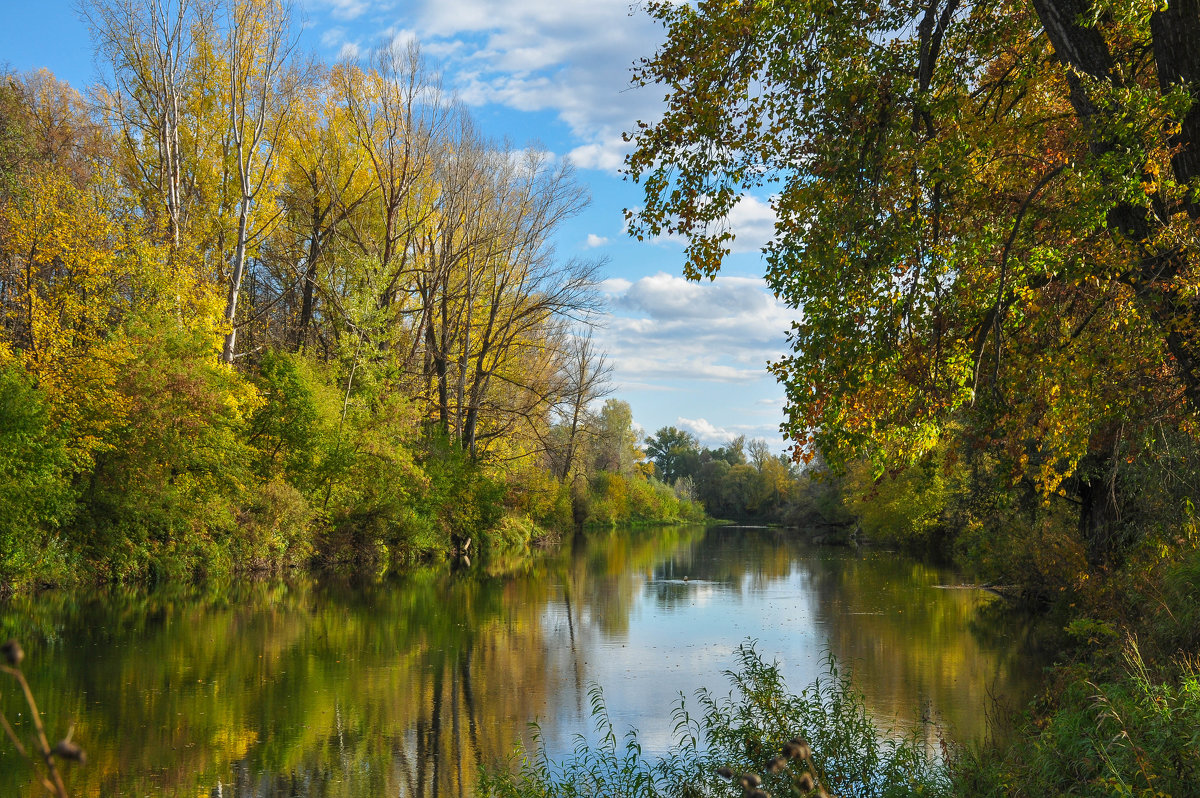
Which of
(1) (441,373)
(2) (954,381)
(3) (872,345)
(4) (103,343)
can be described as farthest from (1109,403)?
(1) (441,373)

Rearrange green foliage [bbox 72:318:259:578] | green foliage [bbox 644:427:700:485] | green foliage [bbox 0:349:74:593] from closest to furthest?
green foliage [bbox 0:349:74:593]
green foliage [bbox 72:318:259:578]
green foliage [bbox 644:427:700:485]

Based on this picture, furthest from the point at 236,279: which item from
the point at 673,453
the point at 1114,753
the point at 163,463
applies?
the point at 673,453

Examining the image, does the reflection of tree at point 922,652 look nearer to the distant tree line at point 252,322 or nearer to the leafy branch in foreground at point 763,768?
the leafy branch in foreground at point 763,768

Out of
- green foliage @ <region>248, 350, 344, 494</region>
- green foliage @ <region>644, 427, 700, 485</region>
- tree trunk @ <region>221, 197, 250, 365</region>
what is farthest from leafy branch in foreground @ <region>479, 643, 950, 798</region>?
green foliage @ <region>644, 427, 700, 485</region>

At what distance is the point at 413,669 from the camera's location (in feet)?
A: 44.0

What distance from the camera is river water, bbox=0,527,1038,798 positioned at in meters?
9.04

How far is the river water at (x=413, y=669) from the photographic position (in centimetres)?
904

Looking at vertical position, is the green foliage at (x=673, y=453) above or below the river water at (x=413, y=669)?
above

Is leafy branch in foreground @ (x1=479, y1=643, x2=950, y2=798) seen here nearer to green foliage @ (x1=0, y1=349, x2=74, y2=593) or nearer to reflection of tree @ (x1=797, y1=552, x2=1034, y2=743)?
reflection of tree @ (x1=797, y1=552, x2=1034, y2=743)

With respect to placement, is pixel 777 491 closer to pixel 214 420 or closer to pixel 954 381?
pixel 214 420

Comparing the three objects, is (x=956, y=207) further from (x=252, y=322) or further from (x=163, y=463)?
(x=252, y=322)

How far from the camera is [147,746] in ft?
30.2

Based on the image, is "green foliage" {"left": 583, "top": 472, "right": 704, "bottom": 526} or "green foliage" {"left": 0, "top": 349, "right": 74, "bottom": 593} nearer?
"green foliage" {"left": 0, "top": 349, "right": 74, "bottom": 593}

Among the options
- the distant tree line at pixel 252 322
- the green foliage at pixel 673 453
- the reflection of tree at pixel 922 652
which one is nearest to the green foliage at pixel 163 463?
the distant tree line at pixel 252 322
